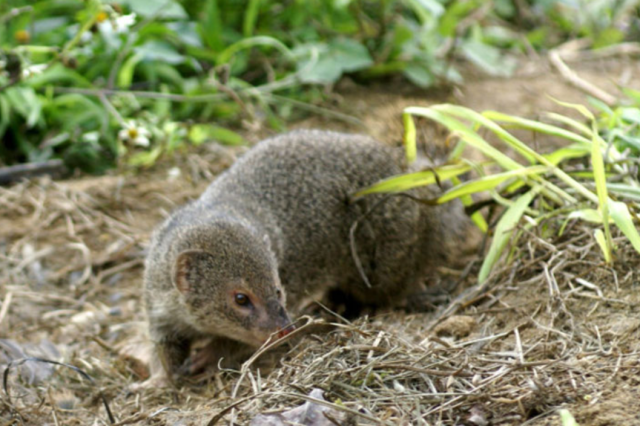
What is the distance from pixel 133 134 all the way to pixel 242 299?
91.9 inches

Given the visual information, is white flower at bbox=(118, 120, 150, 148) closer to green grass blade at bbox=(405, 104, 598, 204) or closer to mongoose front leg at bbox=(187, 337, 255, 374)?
mongoose front leg at bbox=(187, 337, 255, 374)

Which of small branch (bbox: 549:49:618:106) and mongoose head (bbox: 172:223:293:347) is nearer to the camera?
mongoose head (bbox: 172:223:293:347)

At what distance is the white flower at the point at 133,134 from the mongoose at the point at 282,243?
3.96 feet

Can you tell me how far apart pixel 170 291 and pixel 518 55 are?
5.16 metres

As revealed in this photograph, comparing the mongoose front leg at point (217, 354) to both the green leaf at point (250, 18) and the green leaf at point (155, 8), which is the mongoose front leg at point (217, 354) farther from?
the green leaf at point (250, 18)

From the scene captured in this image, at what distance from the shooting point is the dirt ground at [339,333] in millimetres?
2789

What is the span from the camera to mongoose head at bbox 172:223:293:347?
391 cm

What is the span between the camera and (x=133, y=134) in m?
5.83

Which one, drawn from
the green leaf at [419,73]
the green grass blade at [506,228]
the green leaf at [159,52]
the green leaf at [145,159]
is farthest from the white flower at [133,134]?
the green grass blade at [506,228]

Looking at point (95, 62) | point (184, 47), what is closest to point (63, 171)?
point (95, 62)

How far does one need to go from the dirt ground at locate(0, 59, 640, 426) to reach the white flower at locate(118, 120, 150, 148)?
299mm

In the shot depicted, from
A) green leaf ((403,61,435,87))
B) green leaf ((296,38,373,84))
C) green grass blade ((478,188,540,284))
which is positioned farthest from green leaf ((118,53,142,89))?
green grass blade ((478,188,540,284))

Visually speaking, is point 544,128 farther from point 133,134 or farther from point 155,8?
point 155,8

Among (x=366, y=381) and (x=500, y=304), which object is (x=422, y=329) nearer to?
(x=500, y=304)
